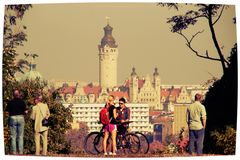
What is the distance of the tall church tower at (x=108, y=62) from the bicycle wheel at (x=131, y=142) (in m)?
1.42

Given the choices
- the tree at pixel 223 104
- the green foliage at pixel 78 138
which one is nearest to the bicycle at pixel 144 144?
the green foliage at pixel 78 138

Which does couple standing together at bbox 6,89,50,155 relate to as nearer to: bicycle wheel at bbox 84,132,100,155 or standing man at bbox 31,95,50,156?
standing man at bbox 31,95,50,156

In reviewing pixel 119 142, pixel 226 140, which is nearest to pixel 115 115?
pixel 119 142

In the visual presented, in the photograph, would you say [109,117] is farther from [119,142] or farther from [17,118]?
[17,118]

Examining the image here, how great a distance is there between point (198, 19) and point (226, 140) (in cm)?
345

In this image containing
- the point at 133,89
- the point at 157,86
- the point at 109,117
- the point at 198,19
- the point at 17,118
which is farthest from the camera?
the point at 17,118

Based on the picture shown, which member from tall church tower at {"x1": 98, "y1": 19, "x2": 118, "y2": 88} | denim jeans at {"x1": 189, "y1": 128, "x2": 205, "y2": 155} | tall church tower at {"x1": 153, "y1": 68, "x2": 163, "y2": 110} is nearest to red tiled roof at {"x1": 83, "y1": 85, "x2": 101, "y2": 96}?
tall church tower at {"x1": 98, "y1": 19, "x2": 118, "y2": 88}

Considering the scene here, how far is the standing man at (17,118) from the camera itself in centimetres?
2941

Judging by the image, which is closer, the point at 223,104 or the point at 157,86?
the point at 157,86

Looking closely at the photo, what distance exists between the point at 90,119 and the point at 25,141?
81.6 inches

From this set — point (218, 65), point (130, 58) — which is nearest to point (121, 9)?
point (130, 58)

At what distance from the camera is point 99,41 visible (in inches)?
1118

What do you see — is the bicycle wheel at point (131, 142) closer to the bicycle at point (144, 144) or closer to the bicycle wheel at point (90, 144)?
the bicycle at point (144, 144)

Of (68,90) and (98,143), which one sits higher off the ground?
(68,90)
